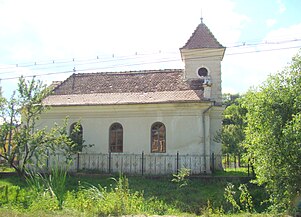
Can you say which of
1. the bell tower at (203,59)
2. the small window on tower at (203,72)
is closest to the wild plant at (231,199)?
the bell tower at (203,59)

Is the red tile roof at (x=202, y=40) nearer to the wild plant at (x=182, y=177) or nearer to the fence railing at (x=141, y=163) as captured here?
the fence railing at (x=141, y=163)

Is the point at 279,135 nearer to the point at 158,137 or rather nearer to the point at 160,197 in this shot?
the point at 160,197

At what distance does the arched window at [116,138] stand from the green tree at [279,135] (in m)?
11.1

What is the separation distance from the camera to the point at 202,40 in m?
23.2

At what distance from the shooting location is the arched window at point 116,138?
21172mm

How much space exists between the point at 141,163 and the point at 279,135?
36.3 feet

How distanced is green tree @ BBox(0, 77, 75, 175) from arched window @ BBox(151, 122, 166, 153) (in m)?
5.27

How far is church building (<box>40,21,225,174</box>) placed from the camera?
19828 millimetres

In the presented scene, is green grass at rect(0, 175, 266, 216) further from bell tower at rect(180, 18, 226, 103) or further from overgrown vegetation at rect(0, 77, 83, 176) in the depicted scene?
bell tower at rect(180, 18, 226, 103)

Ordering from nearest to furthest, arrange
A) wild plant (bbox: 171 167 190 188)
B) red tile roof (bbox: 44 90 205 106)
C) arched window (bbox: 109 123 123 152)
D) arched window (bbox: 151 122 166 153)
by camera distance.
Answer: wild plant (bbox: 171 167 190 188), red tile roof (bbox: 44 90 205 106), arched window (bbox: 151 122 166 153), arched window (bbox: 109 123 123 152)

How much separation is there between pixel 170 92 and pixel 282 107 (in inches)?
434

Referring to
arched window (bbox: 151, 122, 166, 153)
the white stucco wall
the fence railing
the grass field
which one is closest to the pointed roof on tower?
the white stucco wall

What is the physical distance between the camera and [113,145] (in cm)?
2130

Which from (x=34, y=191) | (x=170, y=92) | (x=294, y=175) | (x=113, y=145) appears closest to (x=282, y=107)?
(x=294, y=175)
